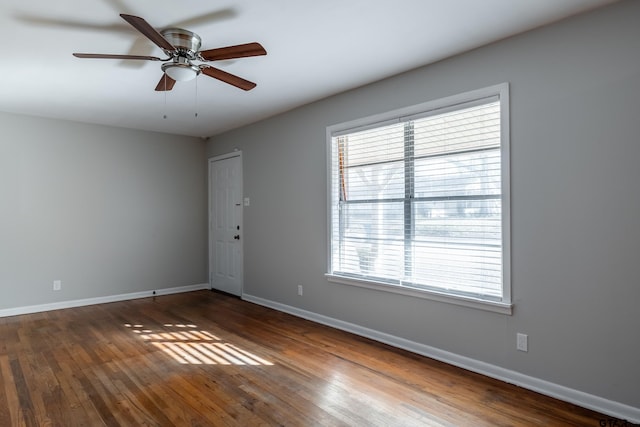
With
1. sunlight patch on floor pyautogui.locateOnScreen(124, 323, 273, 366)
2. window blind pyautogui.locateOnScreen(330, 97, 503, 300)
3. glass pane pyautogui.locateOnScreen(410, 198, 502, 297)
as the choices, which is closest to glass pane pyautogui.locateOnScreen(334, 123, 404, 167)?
window blind pyautogui.locateOnScreen(330, 97, 503, 300)

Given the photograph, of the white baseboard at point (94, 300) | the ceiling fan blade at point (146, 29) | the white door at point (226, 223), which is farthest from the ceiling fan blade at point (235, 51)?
the white baseboard at point (94, 300)

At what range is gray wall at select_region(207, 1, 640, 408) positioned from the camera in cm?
225

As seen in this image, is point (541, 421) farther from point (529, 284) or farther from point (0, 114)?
point (0, 114)

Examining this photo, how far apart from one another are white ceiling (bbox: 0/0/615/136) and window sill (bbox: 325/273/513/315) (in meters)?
1.93

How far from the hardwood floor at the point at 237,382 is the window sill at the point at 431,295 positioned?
51 centimetres

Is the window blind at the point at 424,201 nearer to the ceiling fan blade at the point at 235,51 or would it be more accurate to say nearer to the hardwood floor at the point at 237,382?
the hardwood floor at the point at 237,382

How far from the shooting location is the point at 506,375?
272 centimetres

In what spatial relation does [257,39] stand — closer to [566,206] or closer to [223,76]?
[223,76]

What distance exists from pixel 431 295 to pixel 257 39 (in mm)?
2441

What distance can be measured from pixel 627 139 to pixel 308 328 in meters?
3.13

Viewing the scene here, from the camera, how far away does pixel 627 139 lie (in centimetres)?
223

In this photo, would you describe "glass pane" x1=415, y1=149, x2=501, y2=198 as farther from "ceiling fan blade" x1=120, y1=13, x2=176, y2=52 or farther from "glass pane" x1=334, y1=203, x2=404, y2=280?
"ceiling fan blade" x1=120, y1=13, x2=176, y2=52

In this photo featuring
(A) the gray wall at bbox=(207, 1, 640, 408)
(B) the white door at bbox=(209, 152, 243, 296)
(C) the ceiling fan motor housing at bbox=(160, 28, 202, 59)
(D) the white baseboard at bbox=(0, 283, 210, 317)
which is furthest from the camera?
(B) the white door at bbox=(209, 152, 243, 296)

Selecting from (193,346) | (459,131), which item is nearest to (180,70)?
(459,131)
